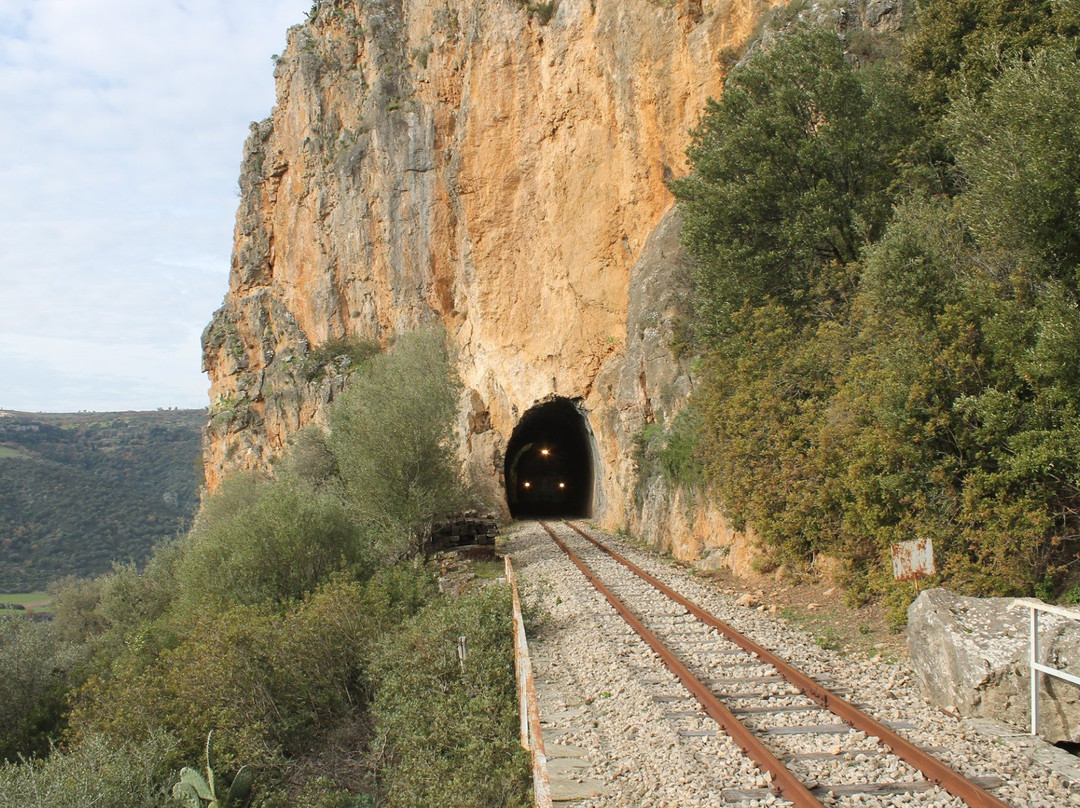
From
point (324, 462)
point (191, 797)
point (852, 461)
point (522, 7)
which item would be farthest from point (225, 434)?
point (852, 461)

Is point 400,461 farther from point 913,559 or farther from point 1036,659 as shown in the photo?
point 1036,659

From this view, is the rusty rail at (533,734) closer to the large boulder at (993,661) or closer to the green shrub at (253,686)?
the large boulder at (993,661)

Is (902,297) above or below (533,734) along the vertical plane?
above

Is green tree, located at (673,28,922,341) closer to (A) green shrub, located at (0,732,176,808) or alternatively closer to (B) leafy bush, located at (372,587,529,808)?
(B) leafy bush, located at (372,587,529,808)

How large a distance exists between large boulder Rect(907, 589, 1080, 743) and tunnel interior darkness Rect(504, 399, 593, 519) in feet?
86.3

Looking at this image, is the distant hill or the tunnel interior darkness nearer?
the tunnel interior darkness

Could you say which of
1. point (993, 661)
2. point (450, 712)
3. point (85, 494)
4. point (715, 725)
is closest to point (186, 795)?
point (450, 712)

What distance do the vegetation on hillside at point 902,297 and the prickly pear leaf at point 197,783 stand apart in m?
8.80

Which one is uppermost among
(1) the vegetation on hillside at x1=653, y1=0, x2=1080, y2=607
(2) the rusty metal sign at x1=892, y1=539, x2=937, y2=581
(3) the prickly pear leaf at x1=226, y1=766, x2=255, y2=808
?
(1) the vegetation on hillside at x1=653, y1=0, x2=1080, y2=607

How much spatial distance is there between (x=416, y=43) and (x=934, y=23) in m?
32.3

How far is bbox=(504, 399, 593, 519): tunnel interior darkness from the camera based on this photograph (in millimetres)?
37281

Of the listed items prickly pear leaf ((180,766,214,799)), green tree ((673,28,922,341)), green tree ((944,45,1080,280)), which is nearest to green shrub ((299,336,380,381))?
green tree ((673,28,922,341))

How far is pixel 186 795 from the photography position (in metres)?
9.39

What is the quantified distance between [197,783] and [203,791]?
0.40 ft
